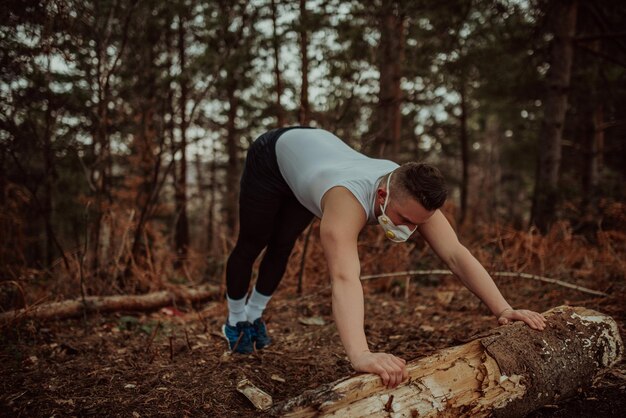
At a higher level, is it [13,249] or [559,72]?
[559,72]

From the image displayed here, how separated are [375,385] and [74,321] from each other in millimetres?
2905

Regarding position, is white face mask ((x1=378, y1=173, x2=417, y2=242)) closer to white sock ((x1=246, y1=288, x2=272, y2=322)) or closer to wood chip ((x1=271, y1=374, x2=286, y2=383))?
wood chip ((x1=271, y1=374, x2=286, y2=383))

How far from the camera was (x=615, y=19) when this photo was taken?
24.2ft

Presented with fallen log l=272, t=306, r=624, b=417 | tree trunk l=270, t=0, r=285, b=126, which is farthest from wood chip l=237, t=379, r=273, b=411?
tree trunk l=270, t=0, r=285, b=126

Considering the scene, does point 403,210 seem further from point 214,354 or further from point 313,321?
point 313,321

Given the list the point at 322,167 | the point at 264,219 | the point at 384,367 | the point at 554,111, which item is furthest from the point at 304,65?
the point at 554,111

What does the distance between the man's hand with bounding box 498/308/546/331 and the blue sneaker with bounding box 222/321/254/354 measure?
1.65m

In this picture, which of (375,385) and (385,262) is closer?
(375,385)

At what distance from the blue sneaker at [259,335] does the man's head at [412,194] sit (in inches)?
60.5

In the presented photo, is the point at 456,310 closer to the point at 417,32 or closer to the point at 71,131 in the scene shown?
the point at 417,32

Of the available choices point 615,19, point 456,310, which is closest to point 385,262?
point 456,310

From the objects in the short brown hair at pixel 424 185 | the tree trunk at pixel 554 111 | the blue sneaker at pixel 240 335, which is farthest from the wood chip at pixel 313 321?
the tree trunk at pixel 554 111

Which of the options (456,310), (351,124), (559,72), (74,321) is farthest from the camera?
(559,72)

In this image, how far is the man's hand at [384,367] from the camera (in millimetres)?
1632
